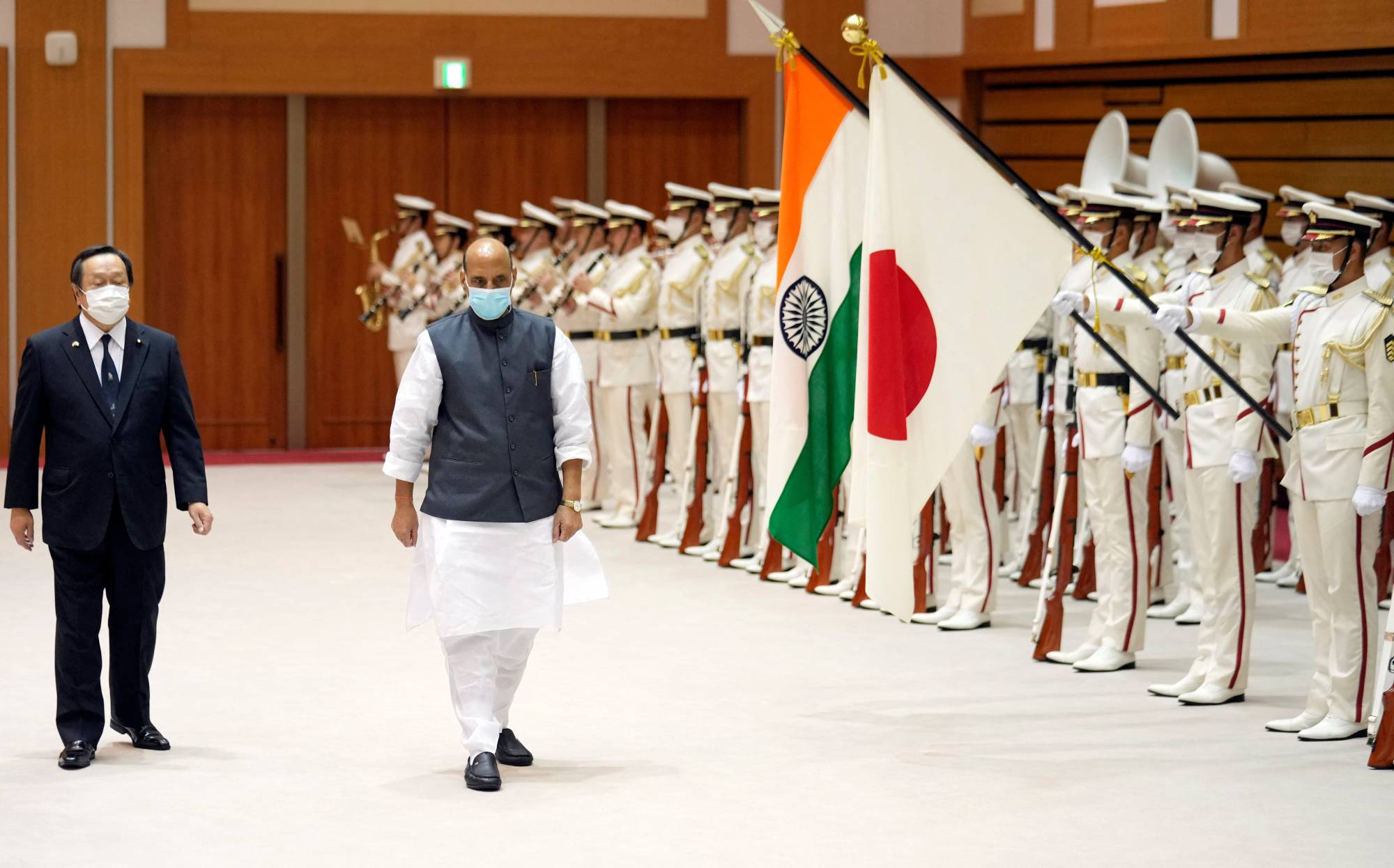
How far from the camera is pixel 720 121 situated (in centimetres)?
1451

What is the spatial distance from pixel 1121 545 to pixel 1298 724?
115 centimetres

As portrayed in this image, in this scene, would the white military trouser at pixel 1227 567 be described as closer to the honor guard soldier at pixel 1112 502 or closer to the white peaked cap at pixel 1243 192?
the honor guard soldier at pixel 1112 502

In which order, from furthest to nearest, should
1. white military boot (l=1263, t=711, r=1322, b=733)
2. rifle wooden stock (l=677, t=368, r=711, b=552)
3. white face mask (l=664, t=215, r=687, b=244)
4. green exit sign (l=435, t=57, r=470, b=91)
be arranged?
1. green exit sign (l=435, t=57, r=470, b=91)
2. white face mask (l=664, t=215, r=687, b=244)
3. rifle wooden stock (l=677, t=368, r=711, b=552)
4. white military boot (l=1263, t=711, r=1322, b=733)

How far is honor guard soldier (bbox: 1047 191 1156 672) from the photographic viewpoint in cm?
694

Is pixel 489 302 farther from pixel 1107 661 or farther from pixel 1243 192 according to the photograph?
pixel 1243 192

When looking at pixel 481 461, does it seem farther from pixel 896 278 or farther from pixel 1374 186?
pixel 1374 186

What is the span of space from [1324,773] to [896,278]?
6.32 ft

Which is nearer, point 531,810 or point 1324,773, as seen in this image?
point 531,810

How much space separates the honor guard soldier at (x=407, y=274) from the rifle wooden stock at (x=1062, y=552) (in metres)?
5.78

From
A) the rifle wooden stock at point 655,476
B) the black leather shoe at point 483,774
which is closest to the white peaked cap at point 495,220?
the rifle wooden stock at point 655,476

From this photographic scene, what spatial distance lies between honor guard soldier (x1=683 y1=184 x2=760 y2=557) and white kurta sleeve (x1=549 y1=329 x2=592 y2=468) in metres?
3.94

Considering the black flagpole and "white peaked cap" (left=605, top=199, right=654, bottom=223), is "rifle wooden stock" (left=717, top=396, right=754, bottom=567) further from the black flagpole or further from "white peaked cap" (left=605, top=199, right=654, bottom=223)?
the black flagpole

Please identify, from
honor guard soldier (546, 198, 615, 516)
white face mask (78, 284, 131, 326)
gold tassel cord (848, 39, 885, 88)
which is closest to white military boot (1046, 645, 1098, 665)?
gold tassel cord (848, 39, 885, 88)

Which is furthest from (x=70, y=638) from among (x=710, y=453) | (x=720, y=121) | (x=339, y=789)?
(x=720, y=121)
